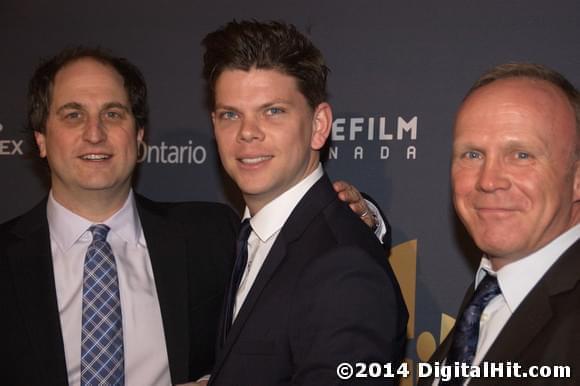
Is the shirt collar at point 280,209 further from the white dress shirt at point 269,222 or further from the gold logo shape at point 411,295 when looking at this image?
the gold logo shape at point 411,295

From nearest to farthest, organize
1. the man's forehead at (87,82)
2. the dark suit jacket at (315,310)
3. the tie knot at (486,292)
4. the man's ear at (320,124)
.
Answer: the dark suit jacket at (315,310)
the tie knot at (486,292)
the man's ear at (320,124)
the man's forehead at (87,82)

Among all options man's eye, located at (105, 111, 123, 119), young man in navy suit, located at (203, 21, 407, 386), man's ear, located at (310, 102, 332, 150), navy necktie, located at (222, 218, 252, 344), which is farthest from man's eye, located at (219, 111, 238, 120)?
man's eye, located at (105, 111, 123, 119)

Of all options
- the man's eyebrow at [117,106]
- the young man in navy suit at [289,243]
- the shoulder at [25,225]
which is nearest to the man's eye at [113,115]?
the man's eyebrow at [117,106]

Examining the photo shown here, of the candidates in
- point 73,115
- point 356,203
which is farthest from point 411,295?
point 73,115

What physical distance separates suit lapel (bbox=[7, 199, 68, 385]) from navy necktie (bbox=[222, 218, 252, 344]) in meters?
0.59

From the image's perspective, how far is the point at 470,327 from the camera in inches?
75.7

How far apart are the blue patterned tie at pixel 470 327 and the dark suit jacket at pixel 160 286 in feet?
3.29

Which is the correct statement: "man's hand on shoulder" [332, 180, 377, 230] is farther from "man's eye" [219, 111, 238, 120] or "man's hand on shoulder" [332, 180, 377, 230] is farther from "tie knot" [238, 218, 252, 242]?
"man's eye" [219, 111, 238, 120]

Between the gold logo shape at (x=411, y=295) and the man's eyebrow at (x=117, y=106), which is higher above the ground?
the man's eyebrow at (x=117, y=106)

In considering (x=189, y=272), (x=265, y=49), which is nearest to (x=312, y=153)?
(x=265, y=49)

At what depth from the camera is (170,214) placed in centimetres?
286

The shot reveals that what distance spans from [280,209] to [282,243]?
0.18m

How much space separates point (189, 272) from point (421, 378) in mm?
994

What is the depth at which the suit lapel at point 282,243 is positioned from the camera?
2.03 meters
